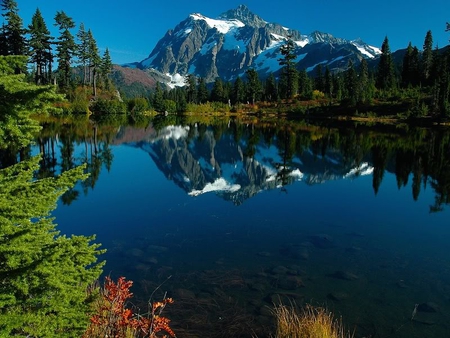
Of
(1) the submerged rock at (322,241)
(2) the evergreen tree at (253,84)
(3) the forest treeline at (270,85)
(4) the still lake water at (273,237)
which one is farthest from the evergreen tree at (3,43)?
(2) the evergreen tree at (253,84)

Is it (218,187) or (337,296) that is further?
(218,187)

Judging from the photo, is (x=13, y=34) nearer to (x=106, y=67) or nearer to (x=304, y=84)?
(x=106, y=67)

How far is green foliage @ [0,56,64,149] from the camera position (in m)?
4.50

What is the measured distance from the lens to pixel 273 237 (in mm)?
13883

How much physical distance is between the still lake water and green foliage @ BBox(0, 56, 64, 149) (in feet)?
17.5

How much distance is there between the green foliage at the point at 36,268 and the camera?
13.4 feet

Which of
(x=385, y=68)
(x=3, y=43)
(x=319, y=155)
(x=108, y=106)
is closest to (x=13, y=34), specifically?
(x=3, y=43)

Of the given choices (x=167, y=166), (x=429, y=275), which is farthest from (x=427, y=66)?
(x=429, y=275)

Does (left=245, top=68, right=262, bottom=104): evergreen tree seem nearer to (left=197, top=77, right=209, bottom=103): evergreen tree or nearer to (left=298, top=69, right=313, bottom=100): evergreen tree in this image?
(left=298, top=69, right=313, bottom=100): evergreen tree

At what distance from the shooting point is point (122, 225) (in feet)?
49.7

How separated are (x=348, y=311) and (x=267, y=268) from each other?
113 inches

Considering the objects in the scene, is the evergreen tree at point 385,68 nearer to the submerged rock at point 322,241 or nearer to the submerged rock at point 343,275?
the submerged rock at point 322,241

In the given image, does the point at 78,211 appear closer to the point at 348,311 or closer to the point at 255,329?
the point at 255,329

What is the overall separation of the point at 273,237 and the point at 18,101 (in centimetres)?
1096
